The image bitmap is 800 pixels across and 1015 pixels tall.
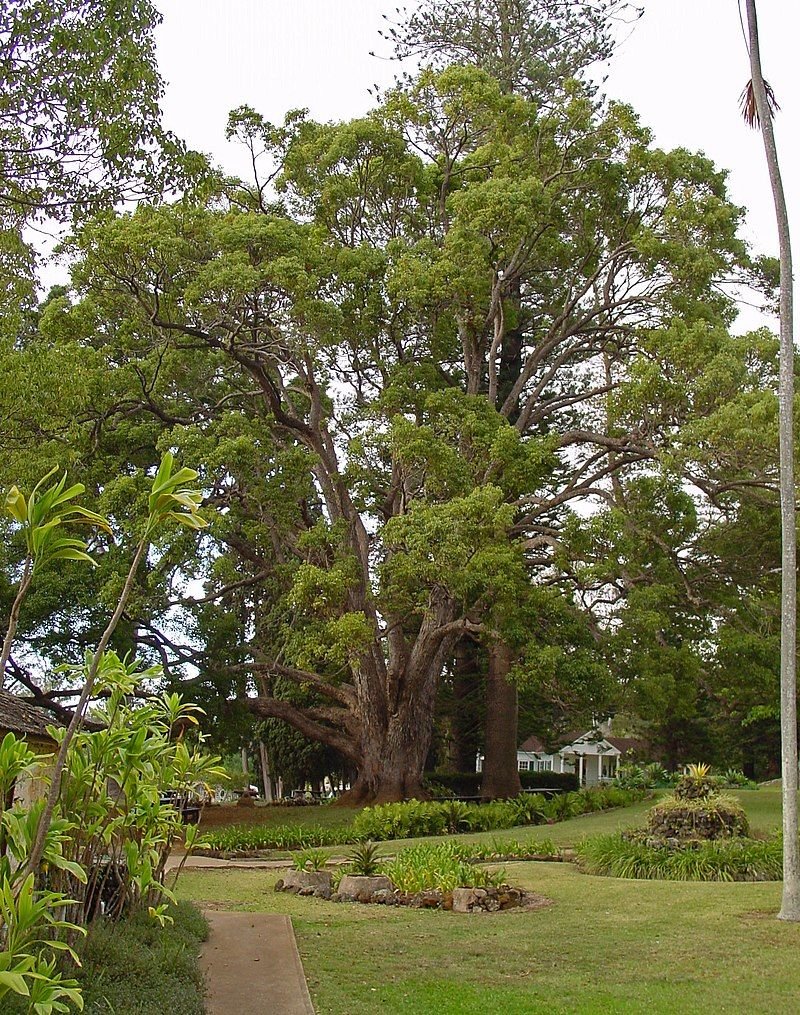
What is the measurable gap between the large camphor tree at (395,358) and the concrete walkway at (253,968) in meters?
9.60

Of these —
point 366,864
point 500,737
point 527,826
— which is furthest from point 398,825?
point 500,737

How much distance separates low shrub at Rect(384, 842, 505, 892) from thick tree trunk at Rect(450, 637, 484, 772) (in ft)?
55.1

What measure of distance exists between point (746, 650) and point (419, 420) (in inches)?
303

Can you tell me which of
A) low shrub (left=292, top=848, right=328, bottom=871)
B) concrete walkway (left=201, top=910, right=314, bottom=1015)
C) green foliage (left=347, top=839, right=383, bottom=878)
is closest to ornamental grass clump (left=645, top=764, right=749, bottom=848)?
green foliage (left=347, top=839, right=383, bottom=878)

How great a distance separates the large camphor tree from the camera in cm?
1922

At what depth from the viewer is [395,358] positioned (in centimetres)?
2320

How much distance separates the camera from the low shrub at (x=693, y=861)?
12.9 meters

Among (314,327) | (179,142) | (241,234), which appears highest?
(241,234)

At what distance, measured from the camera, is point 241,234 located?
19.3 metres

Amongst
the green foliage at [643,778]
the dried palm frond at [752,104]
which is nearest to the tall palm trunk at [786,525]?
the dried palm frond at [752,104]

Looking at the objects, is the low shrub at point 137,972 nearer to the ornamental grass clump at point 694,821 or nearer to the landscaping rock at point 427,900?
the landscaping rock at point 427,900

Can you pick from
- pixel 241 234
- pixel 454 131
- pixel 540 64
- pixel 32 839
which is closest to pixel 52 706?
pixel 241 234

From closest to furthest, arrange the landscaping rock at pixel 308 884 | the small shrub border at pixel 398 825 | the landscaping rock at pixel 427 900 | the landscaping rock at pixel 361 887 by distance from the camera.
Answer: the landscaping rock at pixel 427 900 < the landscaping rock at pixel 361 887 < the landscaping rock at pixel 308 884 < the small shrub border at pixel 398 825

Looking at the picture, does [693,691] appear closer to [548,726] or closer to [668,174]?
[668,174]
